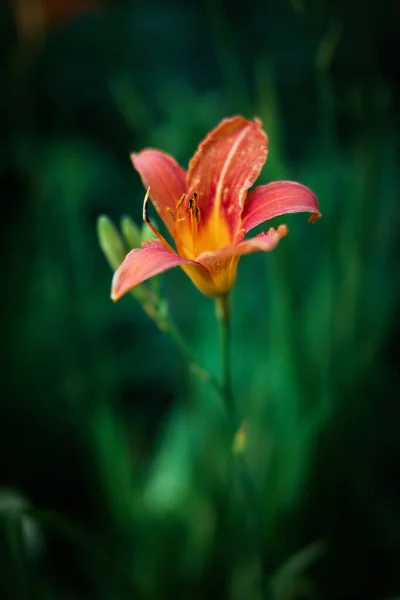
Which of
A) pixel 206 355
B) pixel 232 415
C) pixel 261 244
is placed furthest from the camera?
pixel 206 355

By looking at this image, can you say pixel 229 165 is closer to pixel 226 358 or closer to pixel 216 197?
pixel 216 197

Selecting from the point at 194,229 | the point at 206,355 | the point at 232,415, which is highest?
the point at 194,229

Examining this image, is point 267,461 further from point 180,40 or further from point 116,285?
point 180,40

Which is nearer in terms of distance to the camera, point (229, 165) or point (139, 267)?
point (139, 267)

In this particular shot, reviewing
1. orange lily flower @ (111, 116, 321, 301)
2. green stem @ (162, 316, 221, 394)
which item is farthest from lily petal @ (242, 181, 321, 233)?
green stem @ (162, 316, 221, 394)

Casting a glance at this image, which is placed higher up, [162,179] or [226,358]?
[162,179]

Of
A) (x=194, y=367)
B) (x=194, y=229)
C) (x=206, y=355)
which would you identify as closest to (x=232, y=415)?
(x=194, y=367)

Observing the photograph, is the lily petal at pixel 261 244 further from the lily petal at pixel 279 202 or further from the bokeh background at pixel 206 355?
the bokeh background at pixel 206 355
